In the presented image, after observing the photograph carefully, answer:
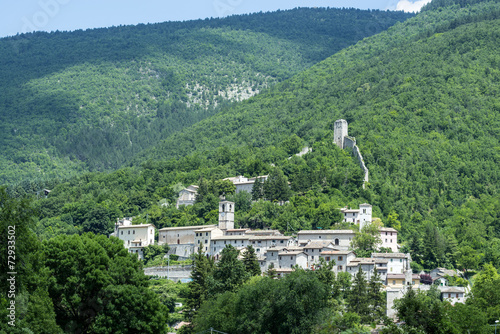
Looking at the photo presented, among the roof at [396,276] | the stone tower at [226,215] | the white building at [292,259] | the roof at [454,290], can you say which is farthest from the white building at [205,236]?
the roof at [454,290]

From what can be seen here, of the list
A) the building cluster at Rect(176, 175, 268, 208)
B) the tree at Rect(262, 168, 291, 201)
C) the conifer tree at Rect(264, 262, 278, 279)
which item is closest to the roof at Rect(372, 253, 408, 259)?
the conifer tree at Rect(264, 262, 278, 279)

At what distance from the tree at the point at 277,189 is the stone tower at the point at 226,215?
958 centimetres

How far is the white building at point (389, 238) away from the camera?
93488 millimetres

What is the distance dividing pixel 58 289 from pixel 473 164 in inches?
3668

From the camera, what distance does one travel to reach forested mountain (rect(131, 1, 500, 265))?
110250mm

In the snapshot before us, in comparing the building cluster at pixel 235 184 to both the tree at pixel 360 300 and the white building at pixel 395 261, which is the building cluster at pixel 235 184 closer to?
the white building at pixel 395 261

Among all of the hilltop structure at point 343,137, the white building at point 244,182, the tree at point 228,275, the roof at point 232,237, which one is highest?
the hilltop structure at point 343,137

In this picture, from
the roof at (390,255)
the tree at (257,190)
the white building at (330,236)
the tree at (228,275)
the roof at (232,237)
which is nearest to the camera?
the tree at (228,275)

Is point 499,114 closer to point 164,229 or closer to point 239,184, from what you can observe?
point 239,184

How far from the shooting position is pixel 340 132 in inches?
5300

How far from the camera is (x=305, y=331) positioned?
56.3m

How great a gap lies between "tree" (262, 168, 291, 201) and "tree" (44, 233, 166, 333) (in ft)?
185

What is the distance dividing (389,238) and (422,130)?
52.4 meters

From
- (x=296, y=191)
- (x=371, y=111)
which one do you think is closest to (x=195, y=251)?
(x=296, y=191)
